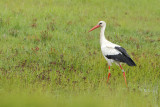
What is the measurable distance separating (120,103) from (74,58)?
300 cm

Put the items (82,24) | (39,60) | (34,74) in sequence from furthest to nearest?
(82,24) < (39,60) < (34,74)

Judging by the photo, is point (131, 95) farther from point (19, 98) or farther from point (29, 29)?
point (29, 29)

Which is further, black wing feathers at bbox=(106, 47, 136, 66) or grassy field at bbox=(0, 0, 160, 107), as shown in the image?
black wing feathers at bbox=(106, 47, 136, 66)

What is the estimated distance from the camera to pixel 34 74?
7391 millimetres

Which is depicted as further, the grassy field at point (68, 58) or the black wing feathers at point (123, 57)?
the black wing feathers at point (123, 57)

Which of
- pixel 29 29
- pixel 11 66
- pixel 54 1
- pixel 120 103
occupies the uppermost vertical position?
Answer: pixel 54 1

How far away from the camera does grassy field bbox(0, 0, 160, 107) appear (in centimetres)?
629

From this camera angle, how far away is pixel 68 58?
881 cm

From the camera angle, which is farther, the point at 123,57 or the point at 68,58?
the point at 68,58

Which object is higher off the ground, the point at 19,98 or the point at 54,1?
the point at 54,1

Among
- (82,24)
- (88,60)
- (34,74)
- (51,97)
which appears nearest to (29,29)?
(82,24)

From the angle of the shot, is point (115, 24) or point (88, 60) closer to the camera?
point (88, 60)

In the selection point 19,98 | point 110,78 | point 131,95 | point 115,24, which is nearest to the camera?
point 19,98

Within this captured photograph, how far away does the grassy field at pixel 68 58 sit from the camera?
629 cm
